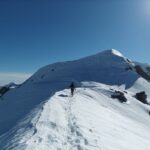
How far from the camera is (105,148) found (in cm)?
1300

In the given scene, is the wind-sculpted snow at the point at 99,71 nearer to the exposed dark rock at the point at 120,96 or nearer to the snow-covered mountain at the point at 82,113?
the snow-covered mountain at the point at 82,113

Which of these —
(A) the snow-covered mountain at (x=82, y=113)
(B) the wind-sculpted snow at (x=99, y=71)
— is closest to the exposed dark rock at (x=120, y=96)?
(A) the snow-covered mountain at (x=82, y=113)

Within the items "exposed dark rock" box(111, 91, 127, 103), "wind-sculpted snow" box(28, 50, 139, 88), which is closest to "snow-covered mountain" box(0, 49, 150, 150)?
"wind-sculpted snow" box(28, 50, 139, 88)

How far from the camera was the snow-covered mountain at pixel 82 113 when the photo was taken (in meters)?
13.4

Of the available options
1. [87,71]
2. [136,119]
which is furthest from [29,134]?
[87,71]

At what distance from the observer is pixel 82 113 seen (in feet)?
76.7

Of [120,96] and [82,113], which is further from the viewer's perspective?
[120,96]

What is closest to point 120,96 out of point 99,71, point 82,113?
point 82,113

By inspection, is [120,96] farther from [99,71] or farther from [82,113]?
[99,71]

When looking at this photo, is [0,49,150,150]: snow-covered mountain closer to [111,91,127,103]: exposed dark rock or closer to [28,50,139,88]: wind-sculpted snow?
[28,50,139,88]: wind-sculpted snow

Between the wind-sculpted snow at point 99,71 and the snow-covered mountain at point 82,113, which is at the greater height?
the wind-sculpted snow at point 99,71

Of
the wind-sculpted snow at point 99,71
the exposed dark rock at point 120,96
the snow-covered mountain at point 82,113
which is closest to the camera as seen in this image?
the snow-covered mountain at point 82,113

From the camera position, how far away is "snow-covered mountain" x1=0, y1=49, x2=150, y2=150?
44.1 ft

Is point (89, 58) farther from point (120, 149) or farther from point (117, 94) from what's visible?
Answer: point (120, 149)
